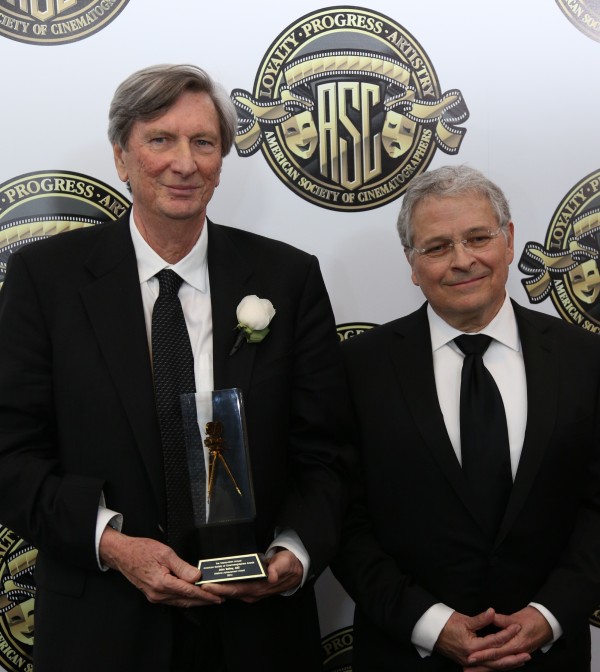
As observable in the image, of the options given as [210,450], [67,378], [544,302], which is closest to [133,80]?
[67,378]

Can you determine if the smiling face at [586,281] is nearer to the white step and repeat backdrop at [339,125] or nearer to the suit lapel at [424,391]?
the white step and repeat backdrop at [339,125]

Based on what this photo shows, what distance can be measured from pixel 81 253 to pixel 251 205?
707 mm

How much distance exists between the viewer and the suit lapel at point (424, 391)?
193 centimetres

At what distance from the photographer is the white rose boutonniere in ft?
5.95

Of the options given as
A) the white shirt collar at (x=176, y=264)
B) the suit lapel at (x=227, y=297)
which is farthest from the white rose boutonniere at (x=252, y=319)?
the white shirt collar at (x=176, y=264)

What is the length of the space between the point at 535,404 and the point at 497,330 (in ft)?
0.64

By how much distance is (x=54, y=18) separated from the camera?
240 centimetres

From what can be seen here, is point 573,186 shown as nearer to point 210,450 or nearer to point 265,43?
point 265,43

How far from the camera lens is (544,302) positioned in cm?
259

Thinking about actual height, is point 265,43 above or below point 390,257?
above

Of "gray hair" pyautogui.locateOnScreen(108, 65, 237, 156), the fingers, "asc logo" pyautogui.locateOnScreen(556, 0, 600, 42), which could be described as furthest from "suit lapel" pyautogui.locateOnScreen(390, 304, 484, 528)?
"asc logo" pyautogui.locateOnScreen(556, 0, 600, 42)

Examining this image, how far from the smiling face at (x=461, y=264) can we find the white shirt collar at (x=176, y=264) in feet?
1.64

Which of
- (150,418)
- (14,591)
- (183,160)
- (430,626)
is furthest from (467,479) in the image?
(14,591)

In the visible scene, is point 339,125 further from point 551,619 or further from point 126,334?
point 551,619
